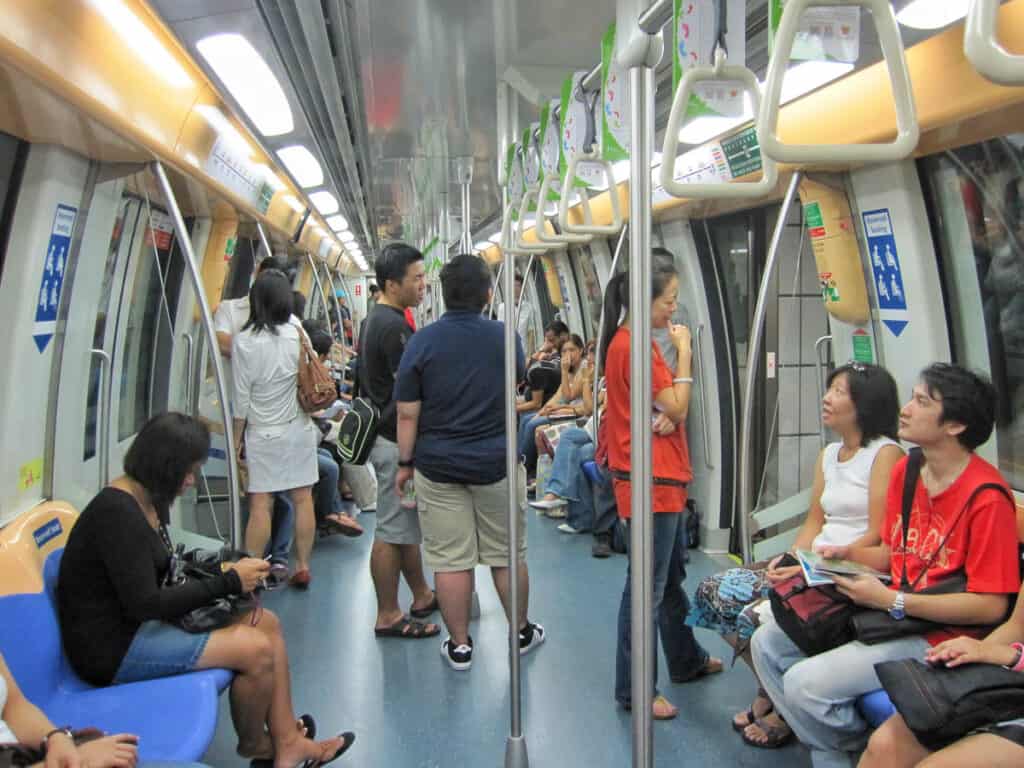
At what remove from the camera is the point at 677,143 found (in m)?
1.49

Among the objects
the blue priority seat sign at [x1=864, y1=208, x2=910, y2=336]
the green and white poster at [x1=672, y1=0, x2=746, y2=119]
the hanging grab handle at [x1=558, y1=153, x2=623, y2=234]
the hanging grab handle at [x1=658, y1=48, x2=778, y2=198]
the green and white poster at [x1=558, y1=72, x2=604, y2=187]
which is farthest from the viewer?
the blue priority seat sign at [x1=864, y1=208, x2=910, y2=336]

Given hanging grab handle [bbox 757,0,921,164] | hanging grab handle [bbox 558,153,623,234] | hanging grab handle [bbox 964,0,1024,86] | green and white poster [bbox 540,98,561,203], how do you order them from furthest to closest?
green and white poster [bbox 540,98,561,203]
hanging grab handle [bbox 558,153,623,234]
hanging grab handle [bbox 757,0,921,164]
hanging grab handle [bbox 964,0,1024,86]

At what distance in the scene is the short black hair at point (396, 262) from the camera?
3.82 meters

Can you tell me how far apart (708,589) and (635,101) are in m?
2.08

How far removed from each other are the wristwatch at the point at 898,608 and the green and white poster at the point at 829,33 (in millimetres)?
1467

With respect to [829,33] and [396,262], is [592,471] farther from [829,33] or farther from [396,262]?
[829,33]

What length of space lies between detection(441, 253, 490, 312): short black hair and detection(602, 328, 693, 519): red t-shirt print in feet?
2.25

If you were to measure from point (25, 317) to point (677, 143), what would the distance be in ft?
8.19

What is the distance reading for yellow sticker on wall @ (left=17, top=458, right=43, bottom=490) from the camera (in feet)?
9.50

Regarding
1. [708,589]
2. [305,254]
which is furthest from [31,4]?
[305,254]

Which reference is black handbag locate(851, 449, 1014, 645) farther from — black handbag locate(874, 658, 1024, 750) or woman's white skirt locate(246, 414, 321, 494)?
woman's white skirt locate(246, 414, 321, 494)

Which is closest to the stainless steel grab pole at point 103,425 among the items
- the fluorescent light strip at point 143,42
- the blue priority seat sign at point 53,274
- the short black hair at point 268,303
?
the blue priority seat sign at point 53,274

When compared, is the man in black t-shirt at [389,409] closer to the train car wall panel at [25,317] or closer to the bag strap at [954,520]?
the train car wall panel at [25,317]

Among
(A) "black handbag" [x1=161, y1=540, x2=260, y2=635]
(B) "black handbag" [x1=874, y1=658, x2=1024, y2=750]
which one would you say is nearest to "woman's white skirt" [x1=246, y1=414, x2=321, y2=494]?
(A) "black handbag" [x1=161, y1=540, x2=260, y2=635]
